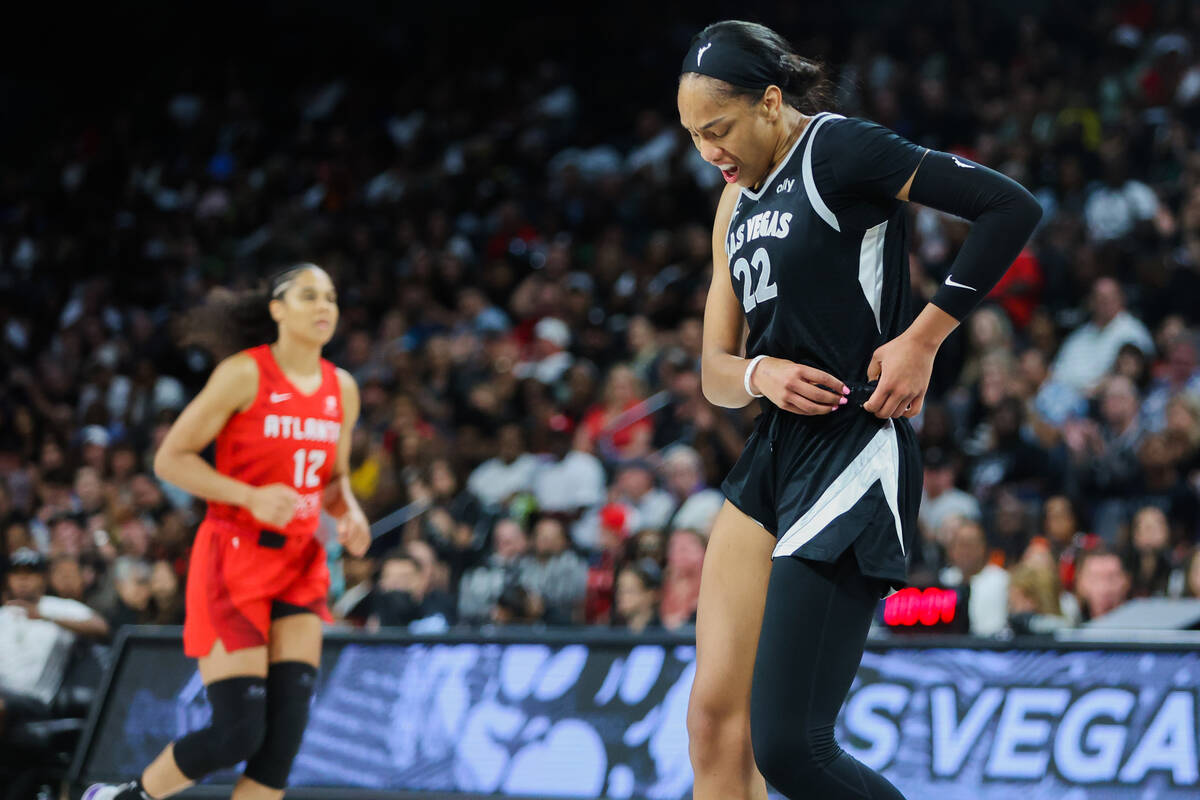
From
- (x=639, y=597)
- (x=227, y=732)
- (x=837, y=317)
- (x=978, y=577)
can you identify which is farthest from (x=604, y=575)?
(x=837, y=317)

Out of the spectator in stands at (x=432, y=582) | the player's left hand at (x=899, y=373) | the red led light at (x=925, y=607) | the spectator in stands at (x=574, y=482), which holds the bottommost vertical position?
the spectator in stands at (x=432, y=582)

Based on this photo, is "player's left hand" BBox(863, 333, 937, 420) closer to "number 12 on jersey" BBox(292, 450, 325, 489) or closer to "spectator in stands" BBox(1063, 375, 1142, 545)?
"number 12 on jersey" BBox(292, 450, 325, 489)

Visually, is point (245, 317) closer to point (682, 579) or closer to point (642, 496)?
point (682, 579)

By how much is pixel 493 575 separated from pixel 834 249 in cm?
622

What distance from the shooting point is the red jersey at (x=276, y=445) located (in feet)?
15.1

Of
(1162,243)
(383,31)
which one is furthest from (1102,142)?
(383,31)

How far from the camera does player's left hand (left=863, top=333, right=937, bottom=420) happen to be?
2.73 m

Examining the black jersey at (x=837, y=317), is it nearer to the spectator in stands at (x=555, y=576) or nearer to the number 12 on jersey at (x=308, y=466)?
the number 12 on jersey at (x=308, y=466)

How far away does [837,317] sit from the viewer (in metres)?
2.85

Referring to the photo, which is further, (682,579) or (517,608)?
(517,608)

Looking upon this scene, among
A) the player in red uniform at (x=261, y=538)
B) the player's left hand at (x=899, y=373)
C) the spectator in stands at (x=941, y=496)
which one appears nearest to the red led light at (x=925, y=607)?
the spectator in stands at (x=941, y=496)

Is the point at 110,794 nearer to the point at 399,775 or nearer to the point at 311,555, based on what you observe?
the point at 311,555

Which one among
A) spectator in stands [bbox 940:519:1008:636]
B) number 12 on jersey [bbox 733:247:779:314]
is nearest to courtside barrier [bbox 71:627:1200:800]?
spectator in stands [bbox 940:519:1008:636]

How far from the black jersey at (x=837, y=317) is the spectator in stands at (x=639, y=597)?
4810 millimetres
